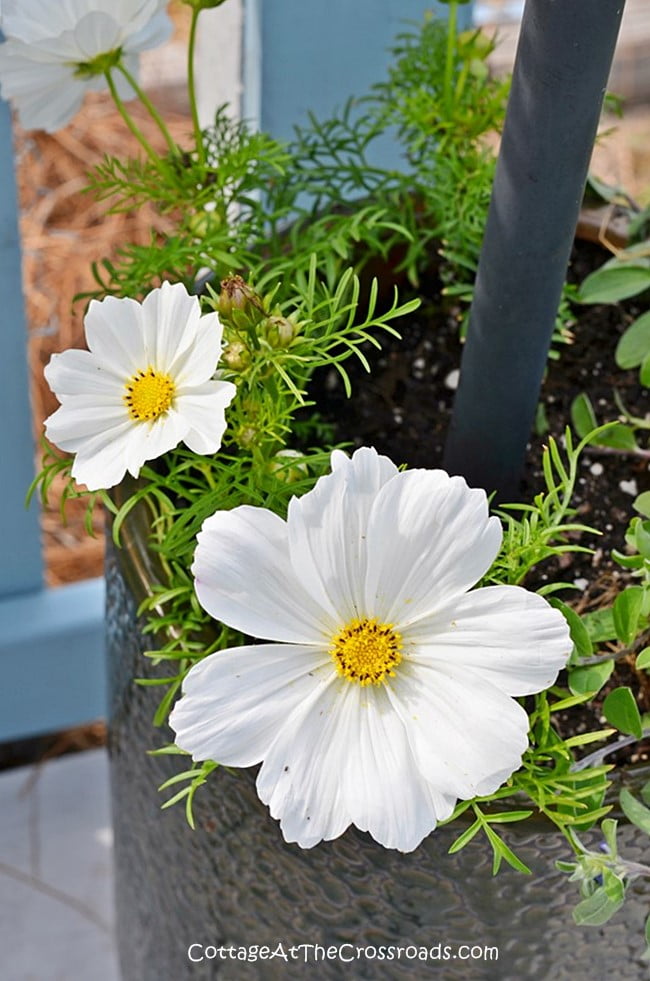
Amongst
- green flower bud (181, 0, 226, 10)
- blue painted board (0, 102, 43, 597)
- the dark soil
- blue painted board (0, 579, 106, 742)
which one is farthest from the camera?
blue painted board (0, 579, 106, 742)

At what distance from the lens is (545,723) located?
41 centimetres

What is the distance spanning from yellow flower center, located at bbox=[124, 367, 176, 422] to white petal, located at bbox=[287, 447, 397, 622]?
64 millimetres

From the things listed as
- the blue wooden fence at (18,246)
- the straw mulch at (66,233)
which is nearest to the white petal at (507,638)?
the blue wooden fence at (18,246)

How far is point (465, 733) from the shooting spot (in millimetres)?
366

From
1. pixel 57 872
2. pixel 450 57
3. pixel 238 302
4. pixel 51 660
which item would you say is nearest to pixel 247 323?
pixel 238 302

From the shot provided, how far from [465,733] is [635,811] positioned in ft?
0.24

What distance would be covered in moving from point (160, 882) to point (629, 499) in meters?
0.26

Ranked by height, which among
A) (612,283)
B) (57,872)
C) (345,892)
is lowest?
(57,872)

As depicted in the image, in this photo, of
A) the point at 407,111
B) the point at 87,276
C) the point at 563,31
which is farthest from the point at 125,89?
the point at 87,276

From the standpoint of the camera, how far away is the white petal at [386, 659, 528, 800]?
1.19 feet

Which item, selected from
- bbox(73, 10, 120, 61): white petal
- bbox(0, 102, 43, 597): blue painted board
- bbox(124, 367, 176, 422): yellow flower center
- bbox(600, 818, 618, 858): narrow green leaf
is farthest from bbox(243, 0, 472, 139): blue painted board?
bbox(600, 818, 618, 858): narrow green leaf

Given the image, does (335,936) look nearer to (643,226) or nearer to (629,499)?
(629,499)

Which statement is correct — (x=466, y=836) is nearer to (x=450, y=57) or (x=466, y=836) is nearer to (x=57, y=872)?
(x=450, y=57)

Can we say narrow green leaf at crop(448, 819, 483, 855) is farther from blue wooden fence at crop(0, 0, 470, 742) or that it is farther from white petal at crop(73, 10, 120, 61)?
blue wooden fence at crop(0, 0, 470, 742)
